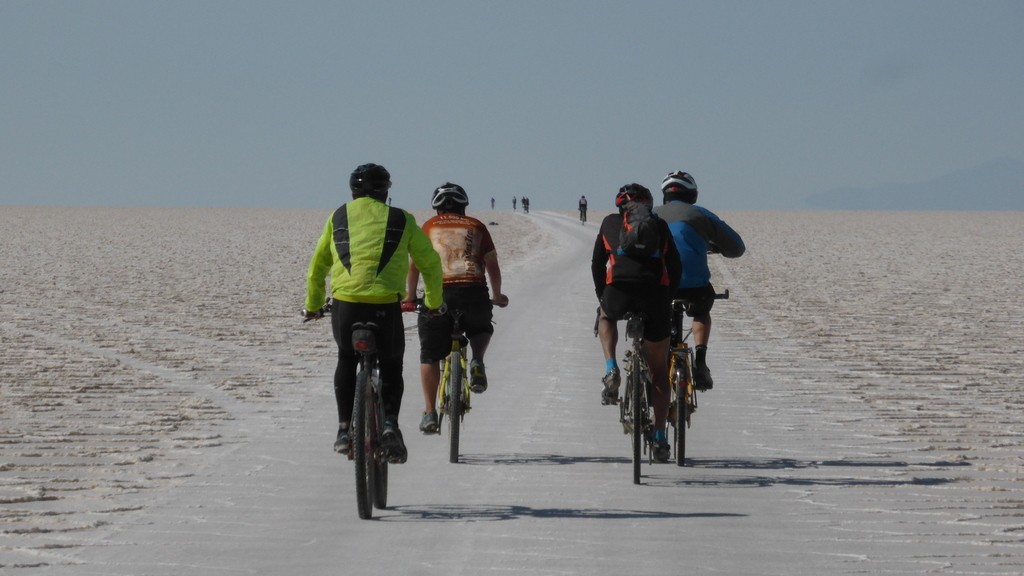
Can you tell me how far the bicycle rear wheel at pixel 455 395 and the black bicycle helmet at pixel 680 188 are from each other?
1.74 m

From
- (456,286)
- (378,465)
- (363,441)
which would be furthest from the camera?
(456,286)

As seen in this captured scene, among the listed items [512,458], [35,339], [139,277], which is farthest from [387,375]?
[139,277]

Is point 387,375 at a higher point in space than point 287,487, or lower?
higher

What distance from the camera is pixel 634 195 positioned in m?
8.79

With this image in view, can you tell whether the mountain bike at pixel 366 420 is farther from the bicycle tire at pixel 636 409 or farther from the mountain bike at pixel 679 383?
the mountain bike at pixel 679 383

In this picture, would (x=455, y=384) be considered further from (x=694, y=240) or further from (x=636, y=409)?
(x=694, y=240)

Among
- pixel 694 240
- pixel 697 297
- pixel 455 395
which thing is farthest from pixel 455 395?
pixel 694 240

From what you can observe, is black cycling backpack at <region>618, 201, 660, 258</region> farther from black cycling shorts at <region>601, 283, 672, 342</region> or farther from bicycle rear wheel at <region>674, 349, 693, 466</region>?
bicycle rear wheel at <region>674, 349, 693, 466</region>

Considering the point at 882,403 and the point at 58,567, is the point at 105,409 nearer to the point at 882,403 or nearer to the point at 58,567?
the point at 58,567

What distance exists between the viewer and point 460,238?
932cm

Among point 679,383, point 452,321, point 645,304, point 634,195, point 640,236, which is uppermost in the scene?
point 634,195

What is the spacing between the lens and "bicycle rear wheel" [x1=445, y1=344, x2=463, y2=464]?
9.03m

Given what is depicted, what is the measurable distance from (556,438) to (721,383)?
143 inches

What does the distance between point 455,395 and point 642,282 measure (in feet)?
4.83
